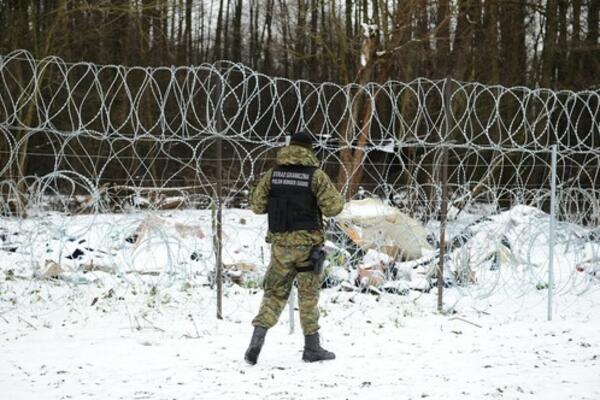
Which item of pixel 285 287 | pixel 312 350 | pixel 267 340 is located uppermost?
pixel 285 287

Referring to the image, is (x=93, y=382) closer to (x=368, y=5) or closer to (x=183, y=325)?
(x=183, y=325)

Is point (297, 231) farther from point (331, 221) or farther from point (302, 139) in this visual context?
point (331, 221)

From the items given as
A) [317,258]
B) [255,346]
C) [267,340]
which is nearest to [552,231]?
[317,258]

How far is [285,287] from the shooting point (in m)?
4.91

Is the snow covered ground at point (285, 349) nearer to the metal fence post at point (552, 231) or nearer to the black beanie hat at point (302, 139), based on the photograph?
the metal fence post at point (552, 231)

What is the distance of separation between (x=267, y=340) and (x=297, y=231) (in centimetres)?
119

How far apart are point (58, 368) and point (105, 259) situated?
3731 millimetres

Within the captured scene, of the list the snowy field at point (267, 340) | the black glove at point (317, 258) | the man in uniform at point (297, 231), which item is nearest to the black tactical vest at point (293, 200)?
the man in uniform at point (297, 231)

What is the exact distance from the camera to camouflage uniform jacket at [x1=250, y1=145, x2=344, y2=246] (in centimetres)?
479

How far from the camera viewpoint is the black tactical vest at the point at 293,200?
482 cm

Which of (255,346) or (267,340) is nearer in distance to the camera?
(255,346)

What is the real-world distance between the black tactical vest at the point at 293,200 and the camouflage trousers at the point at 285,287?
0.16m

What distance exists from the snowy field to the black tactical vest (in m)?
0.98

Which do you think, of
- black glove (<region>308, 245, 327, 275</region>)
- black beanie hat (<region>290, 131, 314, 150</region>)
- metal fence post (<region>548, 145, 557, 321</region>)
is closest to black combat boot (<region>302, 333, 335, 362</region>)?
black glove (<region>308, 245, 327, 275</region>)
